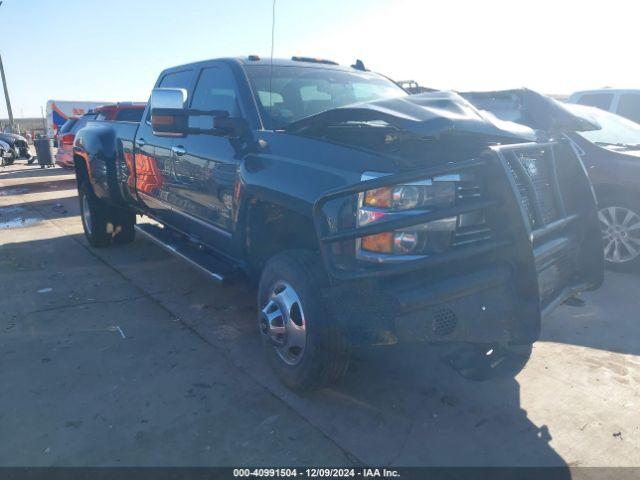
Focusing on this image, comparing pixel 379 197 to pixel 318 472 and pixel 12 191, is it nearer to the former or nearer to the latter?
pixel 318 472

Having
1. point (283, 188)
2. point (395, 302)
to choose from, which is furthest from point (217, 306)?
point (395, 302)

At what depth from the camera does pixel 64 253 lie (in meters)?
6.45

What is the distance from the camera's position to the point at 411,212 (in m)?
2.46

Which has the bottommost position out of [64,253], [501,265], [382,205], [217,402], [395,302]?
[64,253]

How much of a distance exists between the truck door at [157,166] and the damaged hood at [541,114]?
2.77 metres

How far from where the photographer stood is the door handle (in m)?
4.28

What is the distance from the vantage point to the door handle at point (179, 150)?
4280 mm

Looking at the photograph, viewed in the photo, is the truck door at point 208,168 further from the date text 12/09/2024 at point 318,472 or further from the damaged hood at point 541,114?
the damaged hood at point 541,114

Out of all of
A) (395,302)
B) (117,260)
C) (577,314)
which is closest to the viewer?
(395,302)

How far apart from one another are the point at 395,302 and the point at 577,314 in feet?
9.13

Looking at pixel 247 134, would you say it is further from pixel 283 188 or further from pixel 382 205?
pixel 382 205

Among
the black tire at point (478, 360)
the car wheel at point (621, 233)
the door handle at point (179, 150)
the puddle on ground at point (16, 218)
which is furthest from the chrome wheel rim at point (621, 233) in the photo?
the puddle on ground at point (16, 218)

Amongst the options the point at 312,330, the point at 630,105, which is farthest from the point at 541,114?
the point at 630,105

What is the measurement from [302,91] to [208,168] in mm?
916
